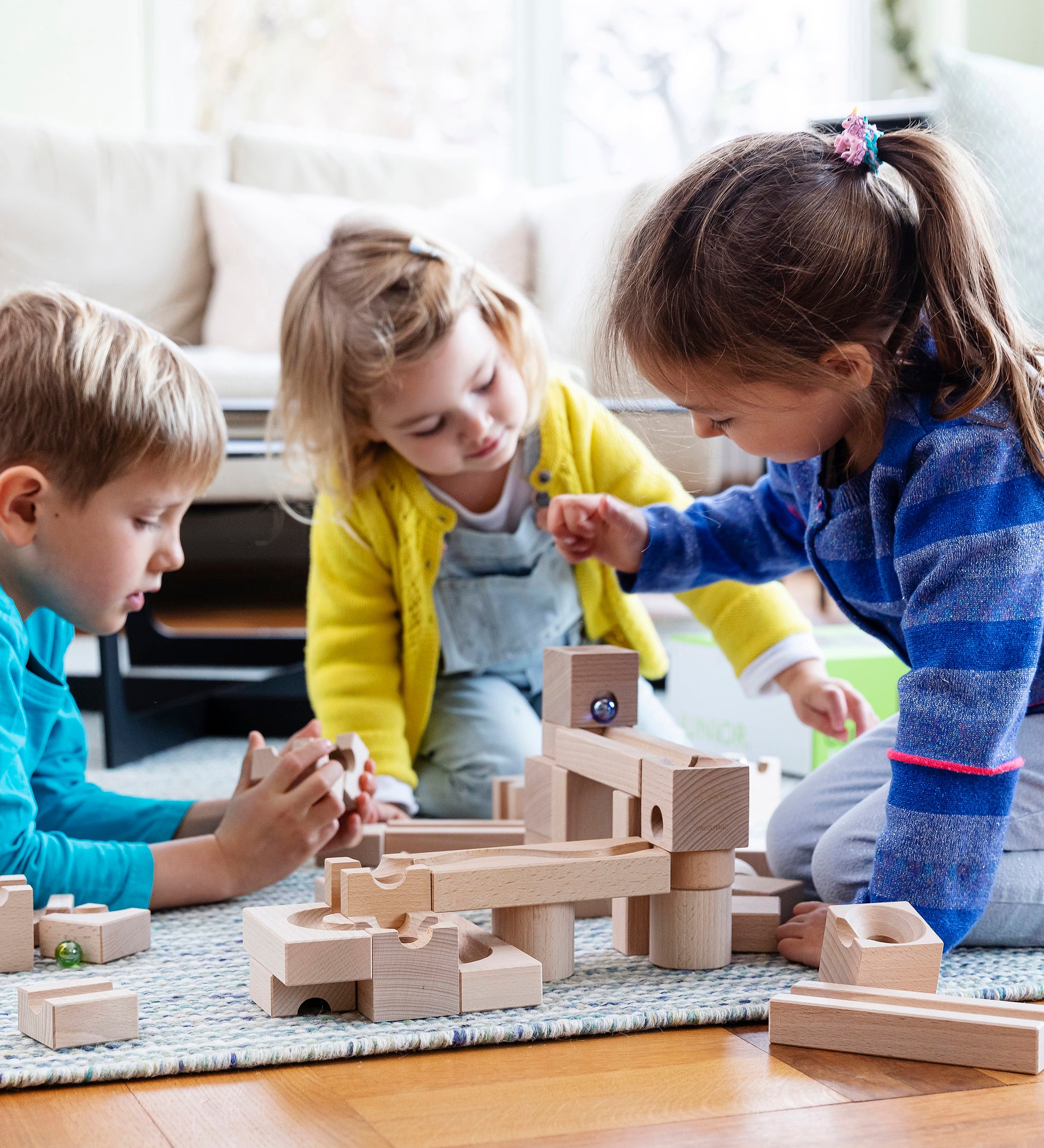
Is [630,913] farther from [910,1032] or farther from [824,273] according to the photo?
[824,273]

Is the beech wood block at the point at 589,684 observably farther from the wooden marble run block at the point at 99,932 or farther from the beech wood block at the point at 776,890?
the wooden marble run block at the point at 99,932

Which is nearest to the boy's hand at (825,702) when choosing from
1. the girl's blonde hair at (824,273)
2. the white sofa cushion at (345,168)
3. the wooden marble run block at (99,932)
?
the girl's blonde hair at (824,273)

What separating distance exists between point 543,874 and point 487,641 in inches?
23.6

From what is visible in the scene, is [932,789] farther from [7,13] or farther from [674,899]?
[7,13]

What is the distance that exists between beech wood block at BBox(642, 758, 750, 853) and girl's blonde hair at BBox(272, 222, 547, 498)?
0.54 metres

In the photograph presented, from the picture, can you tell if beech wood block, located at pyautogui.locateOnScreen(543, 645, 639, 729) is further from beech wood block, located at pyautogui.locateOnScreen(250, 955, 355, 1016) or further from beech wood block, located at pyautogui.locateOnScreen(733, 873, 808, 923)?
beech wood block, located at pyautogui.locateOnScreen(250, 955, 355, 1016)

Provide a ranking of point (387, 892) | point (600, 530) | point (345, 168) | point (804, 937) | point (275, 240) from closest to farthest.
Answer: point (387, 892), point (804, 937), point (600, 530), point (275, 240), point (345, 168)

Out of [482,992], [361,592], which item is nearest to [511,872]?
[482,992]

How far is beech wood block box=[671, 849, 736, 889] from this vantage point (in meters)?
0.76

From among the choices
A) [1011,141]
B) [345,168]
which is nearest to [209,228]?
[345,168]

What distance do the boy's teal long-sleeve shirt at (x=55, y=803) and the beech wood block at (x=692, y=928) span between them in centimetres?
37

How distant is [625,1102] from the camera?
0.59m

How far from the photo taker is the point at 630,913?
0.81m

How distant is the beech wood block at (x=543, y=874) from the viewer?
2.31 ft
